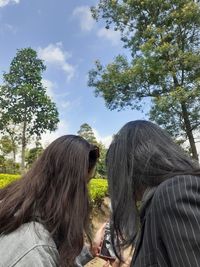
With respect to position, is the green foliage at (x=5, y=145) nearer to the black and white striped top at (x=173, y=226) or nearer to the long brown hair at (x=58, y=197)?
the long brown hair at (x=58, y=197)

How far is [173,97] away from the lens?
13508mm

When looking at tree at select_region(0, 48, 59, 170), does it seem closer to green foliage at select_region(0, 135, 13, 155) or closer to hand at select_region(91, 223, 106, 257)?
green foliage at select_region(0, 135, 13, 155)

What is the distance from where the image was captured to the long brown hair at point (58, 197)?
154 cm

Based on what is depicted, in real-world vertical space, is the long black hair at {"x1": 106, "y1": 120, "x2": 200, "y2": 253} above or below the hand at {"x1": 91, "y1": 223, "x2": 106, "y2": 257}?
above

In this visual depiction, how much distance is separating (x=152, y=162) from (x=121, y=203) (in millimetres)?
181

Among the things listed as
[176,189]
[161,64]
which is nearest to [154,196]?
[176,189]

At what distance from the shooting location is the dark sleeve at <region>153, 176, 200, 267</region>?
113 cm

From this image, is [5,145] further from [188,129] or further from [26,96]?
[188,129]

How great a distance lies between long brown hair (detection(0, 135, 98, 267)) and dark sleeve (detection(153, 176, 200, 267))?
17.9 inches

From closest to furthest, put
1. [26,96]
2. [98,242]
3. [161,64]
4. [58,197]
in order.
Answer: [58,197]
[98,242]
[161,64]
[26,96]

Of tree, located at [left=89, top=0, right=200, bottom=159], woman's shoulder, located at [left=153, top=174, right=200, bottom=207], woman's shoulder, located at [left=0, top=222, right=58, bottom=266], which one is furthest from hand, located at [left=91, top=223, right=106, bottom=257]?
tree, located at [left=89, top=0, right=200, bottom=159]

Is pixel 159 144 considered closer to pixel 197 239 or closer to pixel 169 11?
pixel 197 239

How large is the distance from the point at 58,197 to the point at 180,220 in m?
0.58

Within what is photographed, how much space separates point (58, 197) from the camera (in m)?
1.59
